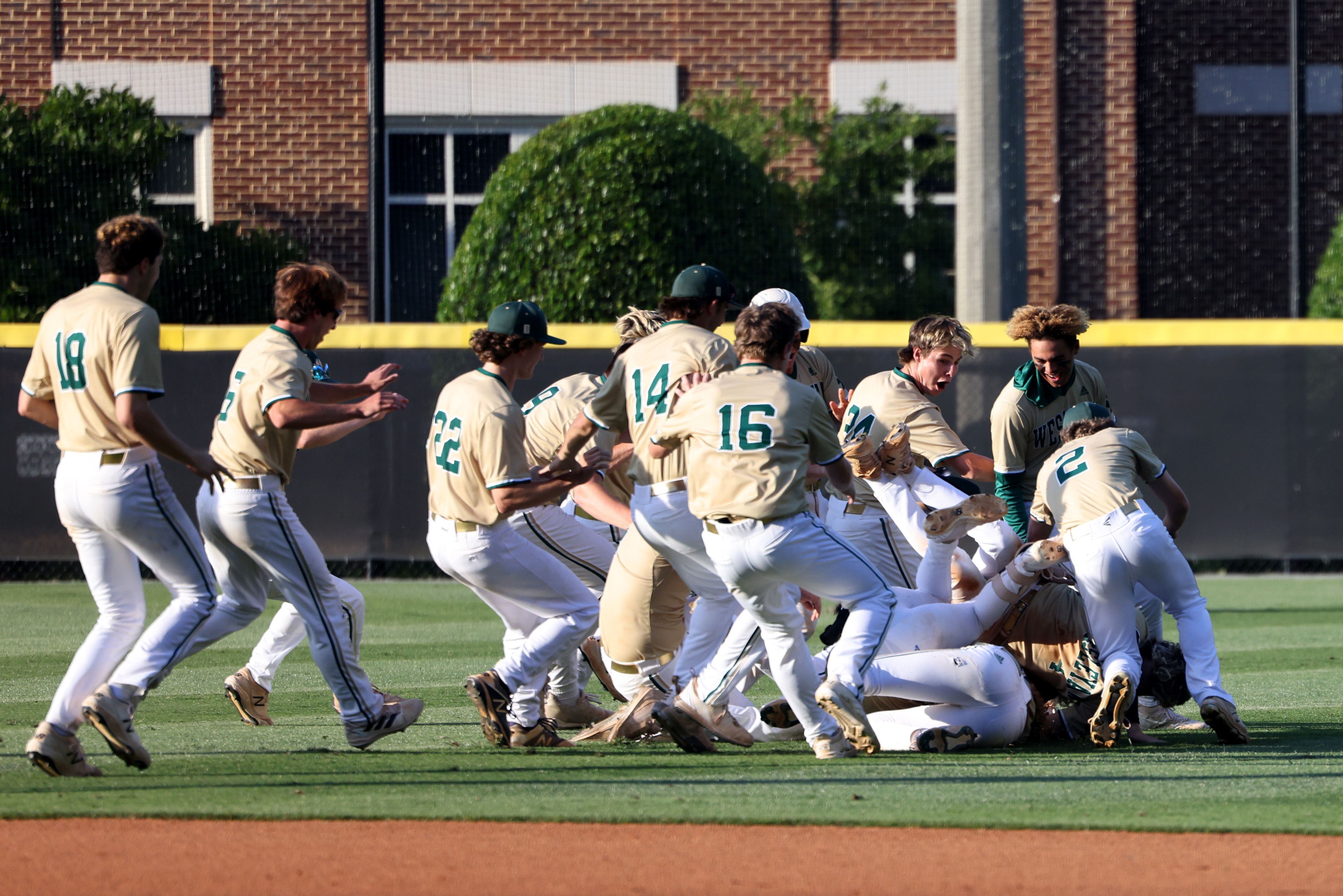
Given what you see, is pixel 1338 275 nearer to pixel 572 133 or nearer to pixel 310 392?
pixel 572 133

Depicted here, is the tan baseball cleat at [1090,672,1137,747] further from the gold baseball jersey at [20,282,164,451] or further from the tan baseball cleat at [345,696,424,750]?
the gold baseball jersey at [20,282,164,451]

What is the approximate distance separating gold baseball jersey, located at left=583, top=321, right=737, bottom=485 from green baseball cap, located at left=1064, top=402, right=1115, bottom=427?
1512 millimetres

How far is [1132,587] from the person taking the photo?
253 inches

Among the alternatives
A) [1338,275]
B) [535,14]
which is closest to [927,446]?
[1338,275]

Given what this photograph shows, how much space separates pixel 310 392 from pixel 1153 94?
14221 millimetres

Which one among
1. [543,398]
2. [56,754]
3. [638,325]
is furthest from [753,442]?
[56,754]

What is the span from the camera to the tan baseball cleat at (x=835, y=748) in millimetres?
6031

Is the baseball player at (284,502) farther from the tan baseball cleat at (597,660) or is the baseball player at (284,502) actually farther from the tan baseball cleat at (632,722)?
the tan baseball cleat at (597,660)

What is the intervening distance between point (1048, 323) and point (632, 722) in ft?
8.27

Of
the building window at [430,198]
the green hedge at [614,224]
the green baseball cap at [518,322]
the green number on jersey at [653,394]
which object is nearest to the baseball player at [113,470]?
the green baseball cap at [518,322]

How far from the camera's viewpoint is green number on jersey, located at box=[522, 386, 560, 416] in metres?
7.47

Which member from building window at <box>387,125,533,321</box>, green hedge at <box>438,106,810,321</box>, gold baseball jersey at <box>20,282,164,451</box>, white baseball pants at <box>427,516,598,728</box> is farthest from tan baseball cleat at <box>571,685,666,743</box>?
building window at <box>387,125,533,321</box>

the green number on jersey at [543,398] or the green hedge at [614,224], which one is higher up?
the green hedge at [614,224]

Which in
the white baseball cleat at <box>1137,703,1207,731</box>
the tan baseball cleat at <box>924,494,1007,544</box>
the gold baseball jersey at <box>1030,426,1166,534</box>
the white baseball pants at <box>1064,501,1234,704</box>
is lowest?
the white baseball cleat at <box>1137,703,1207,731</box>
